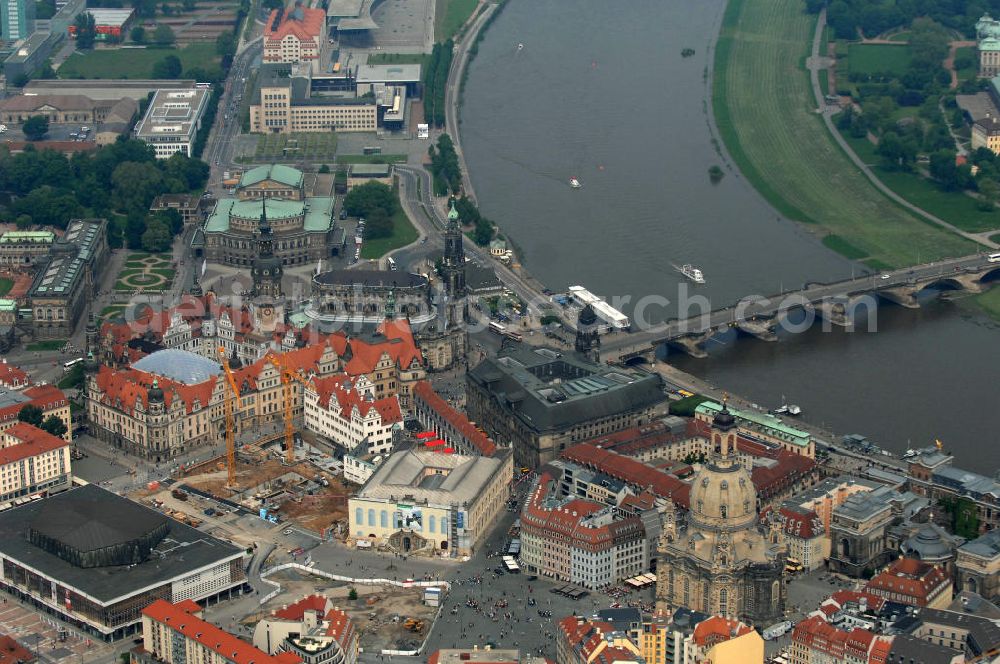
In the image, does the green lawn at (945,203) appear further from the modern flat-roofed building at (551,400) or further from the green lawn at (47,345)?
the green lawn at (47,345)

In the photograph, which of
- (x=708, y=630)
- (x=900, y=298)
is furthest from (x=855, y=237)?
(x=708, y=630)

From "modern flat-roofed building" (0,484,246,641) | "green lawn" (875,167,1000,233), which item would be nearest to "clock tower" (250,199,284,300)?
"modern flat-roofed building" (0,484,246,641)

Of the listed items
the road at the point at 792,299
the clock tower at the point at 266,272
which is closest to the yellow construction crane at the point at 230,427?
the clock tower at the point at 266,272

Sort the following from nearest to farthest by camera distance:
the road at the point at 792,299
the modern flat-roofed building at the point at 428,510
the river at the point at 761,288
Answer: the modern flat-roofed building at the point at 428,510
the river at the point at 761,288
the road at the point at 792,299

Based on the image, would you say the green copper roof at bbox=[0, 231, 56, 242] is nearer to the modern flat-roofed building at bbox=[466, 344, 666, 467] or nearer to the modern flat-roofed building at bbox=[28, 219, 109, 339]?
the modern flat-roofed building at bbox=[28, 219, 109, 339]

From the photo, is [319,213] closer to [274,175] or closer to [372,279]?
[274,175]

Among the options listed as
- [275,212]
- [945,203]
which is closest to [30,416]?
[275,212]
